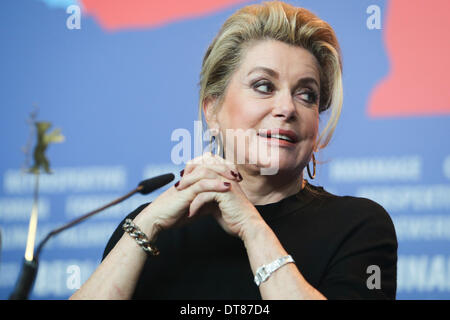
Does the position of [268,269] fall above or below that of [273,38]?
below

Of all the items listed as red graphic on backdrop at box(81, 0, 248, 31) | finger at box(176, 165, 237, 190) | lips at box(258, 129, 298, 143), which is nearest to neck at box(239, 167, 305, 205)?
lips at box(258, 129, 298, 143)

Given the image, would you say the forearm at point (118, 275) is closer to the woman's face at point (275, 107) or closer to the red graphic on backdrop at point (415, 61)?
the woman's face at point (275, 107)

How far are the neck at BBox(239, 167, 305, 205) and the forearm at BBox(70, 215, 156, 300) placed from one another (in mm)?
380

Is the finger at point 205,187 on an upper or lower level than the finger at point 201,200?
upper

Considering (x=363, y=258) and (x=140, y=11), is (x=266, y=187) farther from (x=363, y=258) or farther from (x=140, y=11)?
(x=140, y=11)

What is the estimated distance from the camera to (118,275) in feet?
3.33

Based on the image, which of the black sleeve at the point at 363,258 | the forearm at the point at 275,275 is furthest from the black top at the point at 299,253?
the forearm at the point at 275,275

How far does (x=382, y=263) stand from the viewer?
1.11 m

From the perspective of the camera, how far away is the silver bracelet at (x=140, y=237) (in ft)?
3.42

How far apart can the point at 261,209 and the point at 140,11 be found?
1.29 meters

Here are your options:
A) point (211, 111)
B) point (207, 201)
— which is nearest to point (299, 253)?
point (207, 201)

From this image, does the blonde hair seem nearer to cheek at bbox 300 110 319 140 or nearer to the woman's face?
the woman's face

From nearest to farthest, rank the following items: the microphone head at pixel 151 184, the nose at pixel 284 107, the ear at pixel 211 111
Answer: the microphone head at pixel 151 184
the nose at pixel 284 107
the ear at pixel 211 111

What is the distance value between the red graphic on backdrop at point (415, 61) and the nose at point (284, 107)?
35.5 inches
